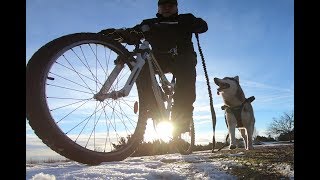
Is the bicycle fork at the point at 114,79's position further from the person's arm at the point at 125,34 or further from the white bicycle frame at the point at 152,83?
the person's arm at the point at 125,34

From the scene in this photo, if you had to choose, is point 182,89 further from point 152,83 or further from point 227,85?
point 227,85

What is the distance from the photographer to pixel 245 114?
973cm

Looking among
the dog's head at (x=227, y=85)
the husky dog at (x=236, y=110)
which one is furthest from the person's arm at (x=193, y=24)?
the dog's head at (x=227, y=85)

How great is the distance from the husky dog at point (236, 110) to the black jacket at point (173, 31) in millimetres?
4153

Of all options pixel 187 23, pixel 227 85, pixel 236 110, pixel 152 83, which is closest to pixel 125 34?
pixel 152 83

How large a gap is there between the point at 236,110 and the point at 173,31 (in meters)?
4.75

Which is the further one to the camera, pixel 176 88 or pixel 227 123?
pixel 227 123
